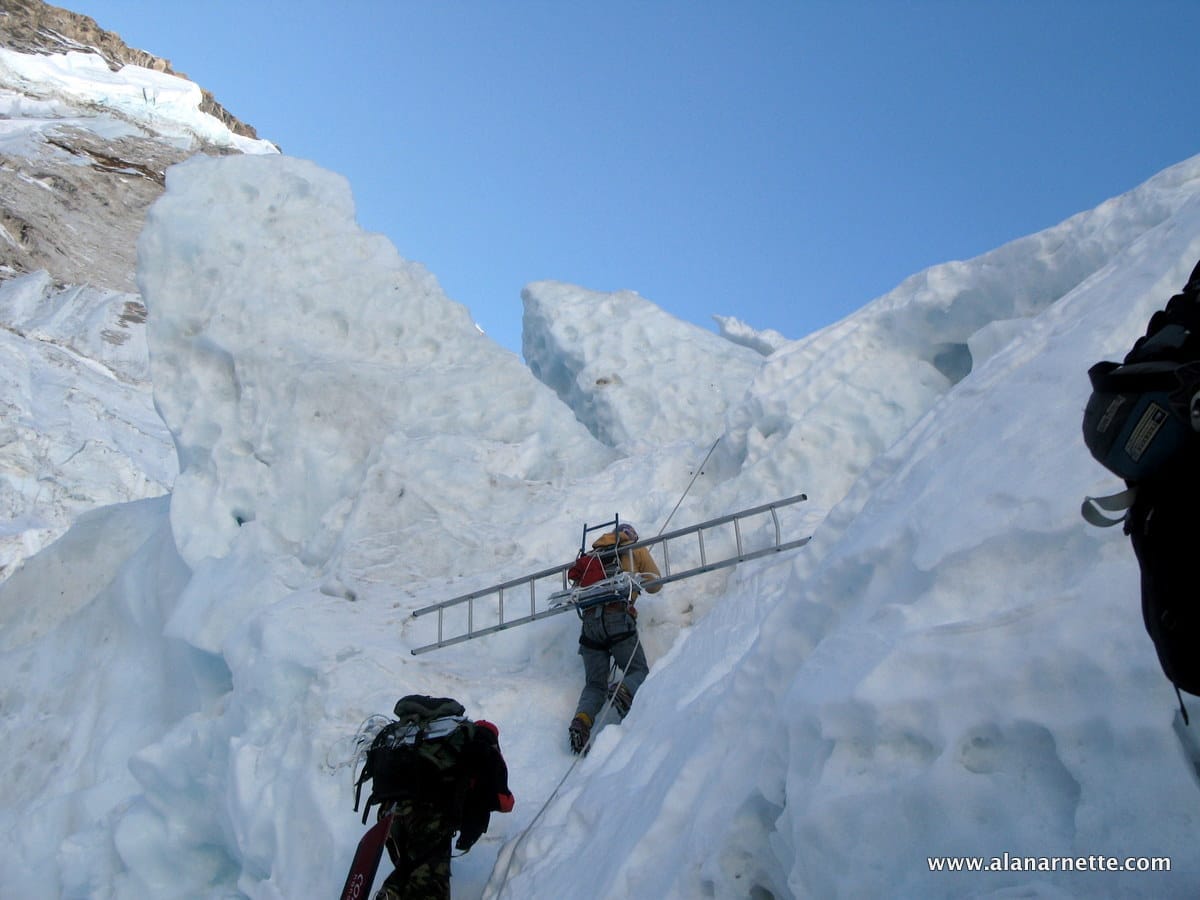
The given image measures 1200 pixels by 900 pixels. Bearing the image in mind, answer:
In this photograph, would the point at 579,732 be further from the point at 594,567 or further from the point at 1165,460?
the point at 1165,460

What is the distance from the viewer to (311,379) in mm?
9391

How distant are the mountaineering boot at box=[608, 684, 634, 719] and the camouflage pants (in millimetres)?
1592

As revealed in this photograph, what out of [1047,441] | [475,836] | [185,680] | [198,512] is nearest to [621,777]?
[475,836]

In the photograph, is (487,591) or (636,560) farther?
(487,591)

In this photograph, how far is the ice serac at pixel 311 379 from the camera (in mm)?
8945

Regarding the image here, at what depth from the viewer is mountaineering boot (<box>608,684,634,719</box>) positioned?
18.2 feet

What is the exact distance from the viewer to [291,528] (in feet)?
29.5

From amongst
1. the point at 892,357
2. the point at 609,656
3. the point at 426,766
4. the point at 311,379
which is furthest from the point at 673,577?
the point at 311,379

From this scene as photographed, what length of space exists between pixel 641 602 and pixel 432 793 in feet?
9.13

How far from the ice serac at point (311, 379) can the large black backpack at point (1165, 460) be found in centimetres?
697

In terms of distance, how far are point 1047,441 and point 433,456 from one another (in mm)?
6321

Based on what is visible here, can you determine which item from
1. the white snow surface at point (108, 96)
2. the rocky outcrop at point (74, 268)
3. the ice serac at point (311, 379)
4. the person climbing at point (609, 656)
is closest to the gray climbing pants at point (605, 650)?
the person climbing at point (609, 656)

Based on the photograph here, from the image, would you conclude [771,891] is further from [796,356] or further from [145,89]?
[145,89]

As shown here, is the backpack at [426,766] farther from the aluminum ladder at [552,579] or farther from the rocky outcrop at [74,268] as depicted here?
the rocky outcrop at [74,268]
